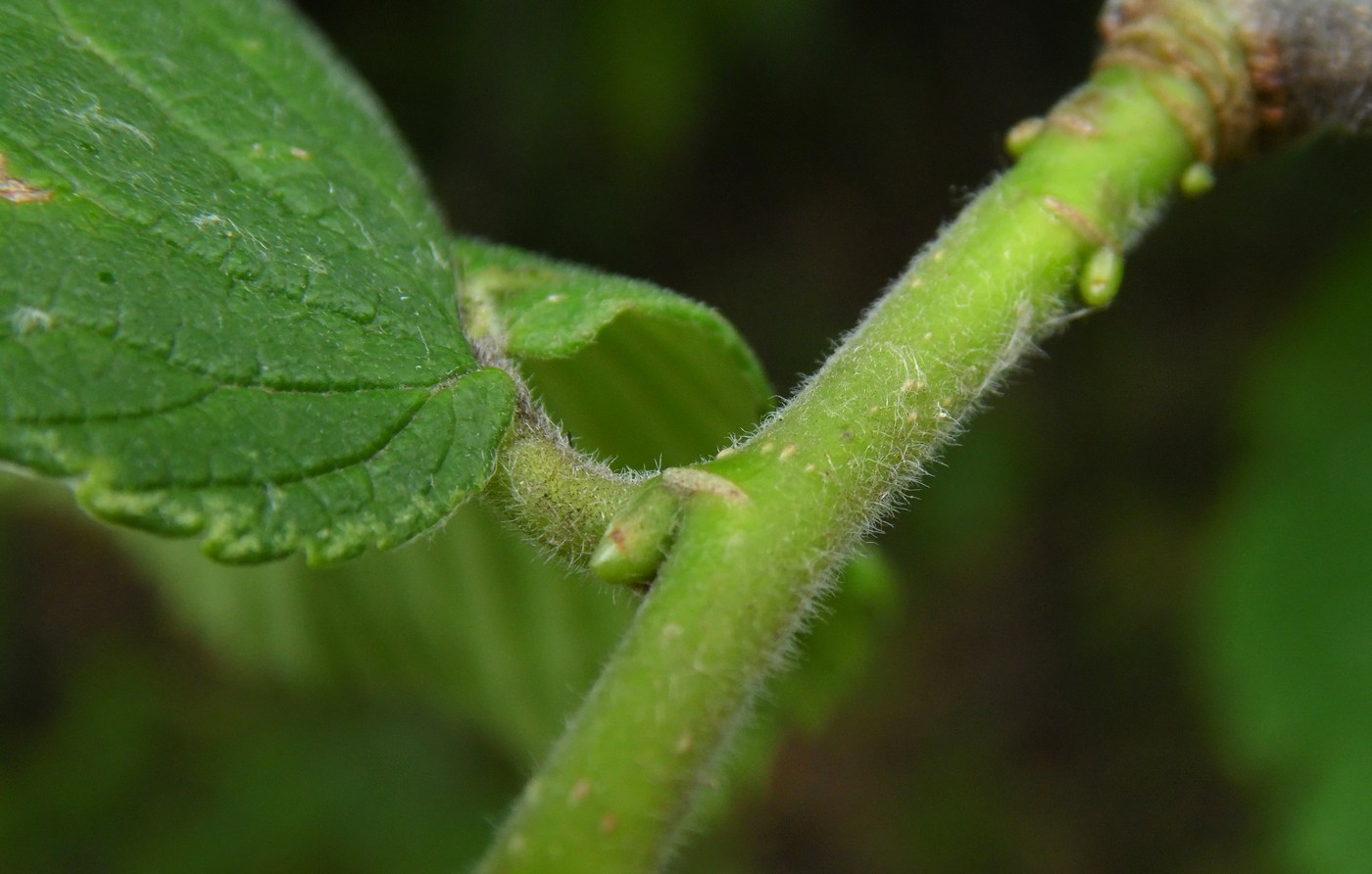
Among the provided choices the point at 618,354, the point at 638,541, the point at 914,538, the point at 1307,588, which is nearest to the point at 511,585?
the point at 618,354

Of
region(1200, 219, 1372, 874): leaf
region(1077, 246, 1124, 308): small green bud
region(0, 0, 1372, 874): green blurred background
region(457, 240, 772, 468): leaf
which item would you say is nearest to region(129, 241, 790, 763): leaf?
region(457, 240, 772, 468): leaf

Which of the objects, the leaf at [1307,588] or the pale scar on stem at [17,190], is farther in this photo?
the leaf at [1307,588]

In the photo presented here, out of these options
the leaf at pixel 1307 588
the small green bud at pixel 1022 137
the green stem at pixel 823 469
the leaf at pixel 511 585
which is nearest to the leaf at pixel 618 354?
the leaf at pixel 511 585

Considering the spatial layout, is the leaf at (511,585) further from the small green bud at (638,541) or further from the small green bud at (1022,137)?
the small green bud at (1022,137)

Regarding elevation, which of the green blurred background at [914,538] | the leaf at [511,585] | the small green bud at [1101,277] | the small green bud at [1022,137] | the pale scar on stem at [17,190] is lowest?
the green blurred background at [914,538]

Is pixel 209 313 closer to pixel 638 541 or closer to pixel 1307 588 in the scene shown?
pixel 638 541

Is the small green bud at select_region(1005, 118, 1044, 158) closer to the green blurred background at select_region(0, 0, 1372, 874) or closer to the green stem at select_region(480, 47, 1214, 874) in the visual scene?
the green stem at select_region(480, 47, 1214, 874)
